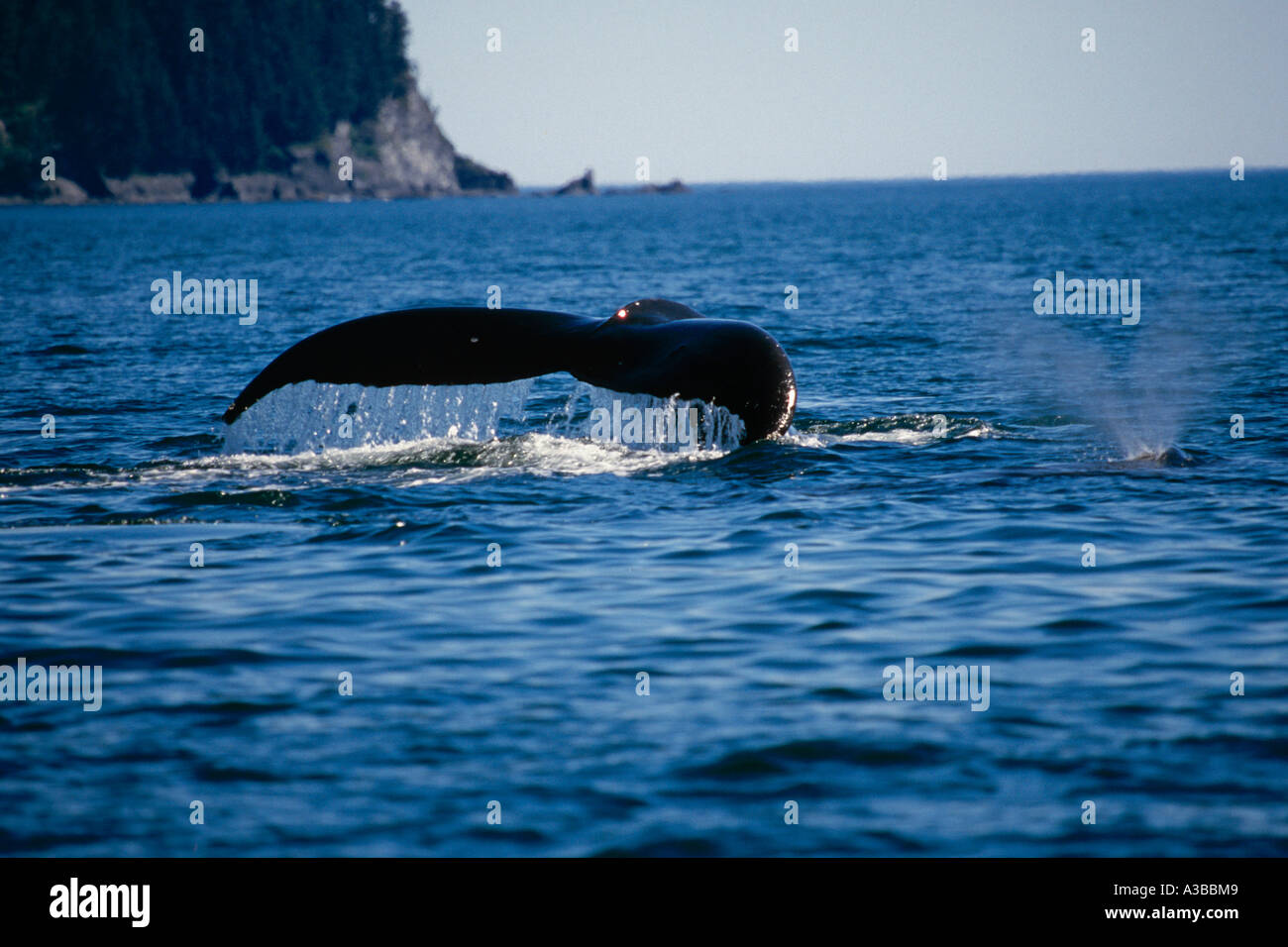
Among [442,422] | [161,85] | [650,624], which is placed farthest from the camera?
[161,85]

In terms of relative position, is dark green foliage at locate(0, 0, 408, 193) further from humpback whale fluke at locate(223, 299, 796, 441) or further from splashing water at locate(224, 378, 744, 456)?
humpback whale fluke at locate(223, 299, 796, 441)

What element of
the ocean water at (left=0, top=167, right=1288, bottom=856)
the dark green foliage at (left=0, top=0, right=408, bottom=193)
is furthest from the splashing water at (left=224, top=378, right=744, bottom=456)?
the dark green foliage at (left=0, top=0, right=408, bottom=193)

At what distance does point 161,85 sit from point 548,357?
167455 millimetres

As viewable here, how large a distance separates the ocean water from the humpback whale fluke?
261mm

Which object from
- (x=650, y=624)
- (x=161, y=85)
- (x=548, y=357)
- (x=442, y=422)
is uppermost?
(x=161, y=85)

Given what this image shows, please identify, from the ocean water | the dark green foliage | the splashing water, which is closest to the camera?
the ocean water

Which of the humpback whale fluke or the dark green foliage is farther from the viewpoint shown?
the dark green foliage

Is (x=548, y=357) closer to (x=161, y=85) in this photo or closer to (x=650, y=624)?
(x=650, y=624)

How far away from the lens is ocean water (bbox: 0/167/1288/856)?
6.31 m

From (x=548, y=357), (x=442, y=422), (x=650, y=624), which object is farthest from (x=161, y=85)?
(x=650, y=624)

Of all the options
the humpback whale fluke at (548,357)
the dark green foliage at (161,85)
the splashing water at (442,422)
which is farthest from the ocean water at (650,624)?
the dark green foliage at (161,85)

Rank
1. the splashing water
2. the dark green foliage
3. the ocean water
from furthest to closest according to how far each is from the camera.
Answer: the dark green foliage → the splashing water → the ocean water

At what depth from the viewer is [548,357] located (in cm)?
1158
